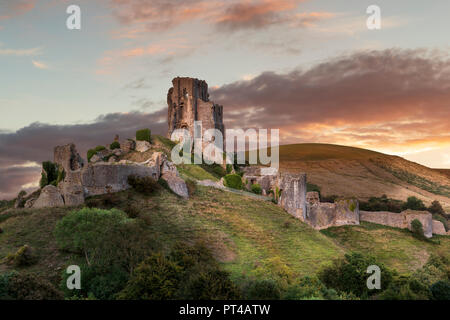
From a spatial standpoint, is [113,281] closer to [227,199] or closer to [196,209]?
[196,209]

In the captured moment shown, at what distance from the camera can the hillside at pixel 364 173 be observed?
98500 millimetres

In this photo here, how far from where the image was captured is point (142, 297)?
23734mm

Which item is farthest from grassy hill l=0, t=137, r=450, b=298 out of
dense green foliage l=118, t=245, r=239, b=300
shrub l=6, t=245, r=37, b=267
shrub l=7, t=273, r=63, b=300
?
dense green foliage l=118, t=245, r=239, b=300

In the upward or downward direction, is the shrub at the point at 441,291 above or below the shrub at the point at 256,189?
below

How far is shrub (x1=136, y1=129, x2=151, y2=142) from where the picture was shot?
8288 cm

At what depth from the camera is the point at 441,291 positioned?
1183 inches

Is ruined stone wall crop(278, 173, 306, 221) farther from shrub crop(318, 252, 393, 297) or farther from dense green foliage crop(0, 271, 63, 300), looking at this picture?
dense green foliage crop(0, 271, 63, 300)

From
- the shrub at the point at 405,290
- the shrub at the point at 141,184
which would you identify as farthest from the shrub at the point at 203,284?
the shrub at the point at 141,184

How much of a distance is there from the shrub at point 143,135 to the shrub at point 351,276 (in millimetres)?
57196

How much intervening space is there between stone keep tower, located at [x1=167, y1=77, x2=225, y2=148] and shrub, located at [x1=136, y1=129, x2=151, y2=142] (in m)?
17.8

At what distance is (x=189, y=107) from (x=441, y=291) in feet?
261

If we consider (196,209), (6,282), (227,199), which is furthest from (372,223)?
(6,282)

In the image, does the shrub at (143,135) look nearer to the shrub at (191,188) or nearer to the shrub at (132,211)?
the shrub at (191,188)

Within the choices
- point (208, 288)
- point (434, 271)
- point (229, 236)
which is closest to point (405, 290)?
point (208, 288)
